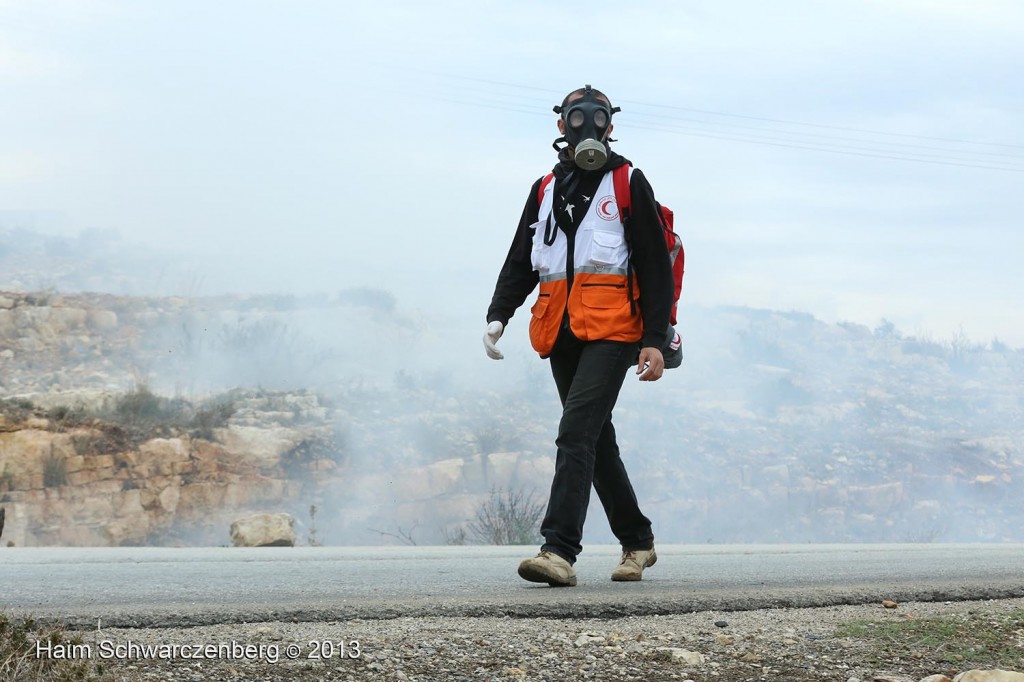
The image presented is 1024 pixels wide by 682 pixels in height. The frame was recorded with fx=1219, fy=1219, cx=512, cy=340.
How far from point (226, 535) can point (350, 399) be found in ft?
24.7

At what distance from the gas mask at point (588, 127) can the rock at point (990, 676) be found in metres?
2.77

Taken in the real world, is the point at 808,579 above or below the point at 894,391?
below

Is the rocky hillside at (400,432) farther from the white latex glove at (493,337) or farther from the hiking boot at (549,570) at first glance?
the hiking boot at (549,570)

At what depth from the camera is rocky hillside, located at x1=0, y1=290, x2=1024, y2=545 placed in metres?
20.0

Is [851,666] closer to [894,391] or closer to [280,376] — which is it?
[280,376]

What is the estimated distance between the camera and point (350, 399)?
2636 cm

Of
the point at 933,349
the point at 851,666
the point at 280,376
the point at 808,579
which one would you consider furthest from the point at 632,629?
the point at 933,349

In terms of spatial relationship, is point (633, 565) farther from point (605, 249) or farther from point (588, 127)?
point (588, 127)

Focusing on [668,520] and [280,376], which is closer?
[668,520]

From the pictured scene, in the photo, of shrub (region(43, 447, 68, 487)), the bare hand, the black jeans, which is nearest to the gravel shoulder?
the black jeans

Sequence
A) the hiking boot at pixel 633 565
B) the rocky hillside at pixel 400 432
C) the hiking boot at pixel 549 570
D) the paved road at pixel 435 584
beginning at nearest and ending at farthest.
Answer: the paved road at pixel 435 584 → the hiking boot at pixel 549 570 → the hiking boot at pixel 633 565 → the rocky hillside at pixel 400 432

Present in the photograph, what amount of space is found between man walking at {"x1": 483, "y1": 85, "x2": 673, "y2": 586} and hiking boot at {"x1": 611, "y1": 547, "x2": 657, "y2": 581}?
0.01 meters

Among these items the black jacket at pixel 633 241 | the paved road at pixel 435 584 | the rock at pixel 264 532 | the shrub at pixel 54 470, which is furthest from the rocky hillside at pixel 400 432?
the black jacket at pixel 633 241

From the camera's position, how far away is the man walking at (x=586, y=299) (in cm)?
499
